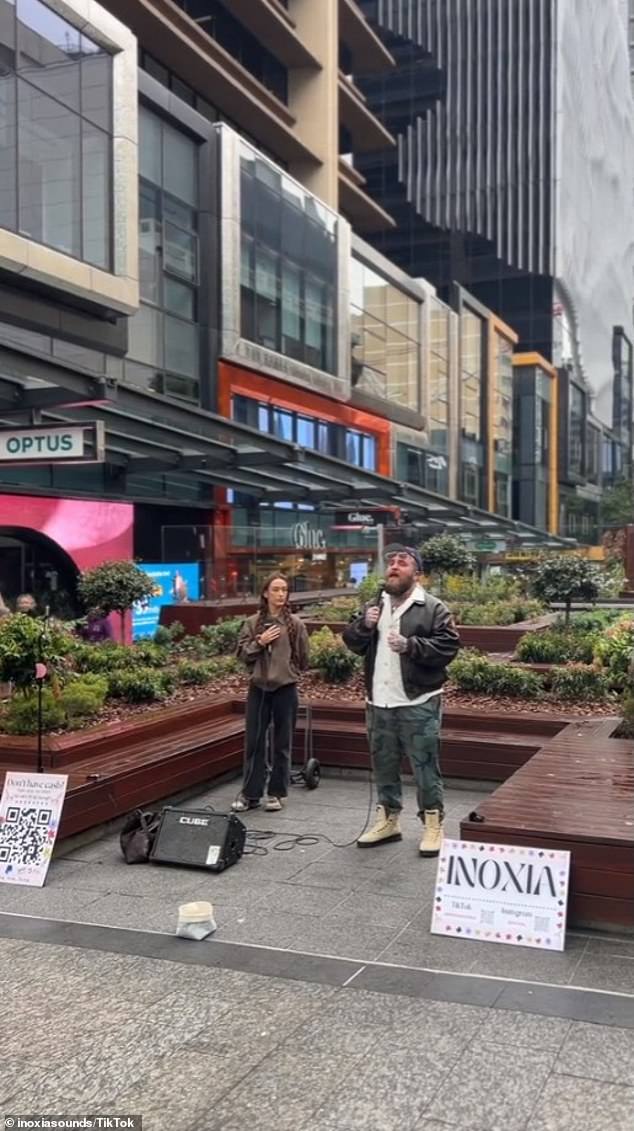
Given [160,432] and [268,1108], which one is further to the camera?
[160,432]

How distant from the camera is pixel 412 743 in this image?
6.41 meters

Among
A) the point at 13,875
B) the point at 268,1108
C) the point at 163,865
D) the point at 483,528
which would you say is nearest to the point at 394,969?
the point at 268,1108

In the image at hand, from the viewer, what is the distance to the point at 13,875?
630cm

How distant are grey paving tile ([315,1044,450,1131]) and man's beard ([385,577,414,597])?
10.4 ft

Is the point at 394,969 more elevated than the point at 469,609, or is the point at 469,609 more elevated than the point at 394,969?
the point at 469,609

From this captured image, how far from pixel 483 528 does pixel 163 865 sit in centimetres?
3147

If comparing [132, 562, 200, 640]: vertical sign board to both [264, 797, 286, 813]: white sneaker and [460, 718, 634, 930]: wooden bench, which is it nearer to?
[264, 797, 286, 813]: white sneaker

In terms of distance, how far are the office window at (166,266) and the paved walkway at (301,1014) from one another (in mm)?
22696

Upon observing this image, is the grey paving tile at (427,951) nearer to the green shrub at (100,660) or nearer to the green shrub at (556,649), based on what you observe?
the green shrub at (100,660)

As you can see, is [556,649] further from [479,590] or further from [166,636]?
[479,590]

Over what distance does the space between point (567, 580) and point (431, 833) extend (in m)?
8.77

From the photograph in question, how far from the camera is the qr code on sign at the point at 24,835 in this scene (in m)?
6.34

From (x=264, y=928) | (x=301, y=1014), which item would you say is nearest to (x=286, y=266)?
(x=264, y=928)

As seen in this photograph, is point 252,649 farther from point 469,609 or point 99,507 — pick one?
point 99,507
